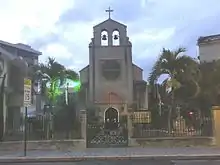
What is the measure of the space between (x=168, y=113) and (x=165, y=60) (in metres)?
3.64

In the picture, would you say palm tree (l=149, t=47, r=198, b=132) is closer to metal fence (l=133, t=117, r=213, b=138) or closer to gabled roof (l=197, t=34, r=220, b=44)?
metal fence (l=133, t=117, r=213, b=138)

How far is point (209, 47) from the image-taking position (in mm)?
54375

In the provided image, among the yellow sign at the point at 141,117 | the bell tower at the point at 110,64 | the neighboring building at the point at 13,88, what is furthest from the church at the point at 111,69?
the yellow sign at the point at 141,117

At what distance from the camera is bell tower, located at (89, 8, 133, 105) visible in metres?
47.9

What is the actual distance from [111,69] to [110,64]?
58 centimetres

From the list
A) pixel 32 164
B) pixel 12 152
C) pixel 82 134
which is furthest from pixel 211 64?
pixel 32 164

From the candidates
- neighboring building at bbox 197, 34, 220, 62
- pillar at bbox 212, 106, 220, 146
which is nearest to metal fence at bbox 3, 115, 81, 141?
pillar at bbox 212, 106, 220, 146

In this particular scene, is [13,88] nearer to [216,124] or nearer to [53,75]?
[53,75]

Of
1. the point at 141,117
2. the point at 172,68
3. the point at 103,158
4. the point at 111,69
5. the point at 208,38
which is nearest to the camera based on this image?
the point at 103,158

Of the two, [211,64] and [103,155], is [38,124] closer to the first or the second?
[103,155]

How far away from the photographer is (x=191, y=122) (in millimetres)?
24344

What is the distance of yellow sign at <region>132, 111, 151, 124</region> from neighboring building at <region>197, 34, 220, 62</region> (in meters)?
29.2

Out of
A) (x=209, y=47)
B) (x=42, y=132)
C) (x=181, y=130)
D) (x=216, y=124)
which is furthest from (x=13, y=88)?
(x=209, y=47)

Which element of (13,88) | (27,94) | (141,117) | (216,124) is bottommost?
(216,124)
